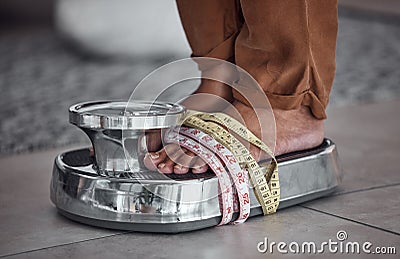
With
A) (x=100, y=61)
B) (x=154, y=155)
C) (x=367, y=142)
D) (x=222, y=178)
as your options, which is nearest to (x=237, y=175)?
(x=222, y=178)

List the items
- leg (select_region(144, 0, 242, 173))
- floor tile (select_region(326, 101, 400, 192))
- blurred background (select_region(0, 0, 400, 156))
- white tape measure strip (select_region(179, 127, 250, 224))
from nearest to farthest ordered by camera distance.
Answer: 1. white tape measure strip (select_region(179, 127, 250, 224))
2. leg (select_region(144, 0, 242, 173))
3. floor tile (select_region(326, 101, 400, 192))
4. blurred background (select_region(0, 0, 400, 156))

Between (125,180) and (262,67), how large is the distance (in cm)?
30

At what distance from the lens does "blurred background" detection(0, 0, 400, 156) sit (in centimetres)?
212

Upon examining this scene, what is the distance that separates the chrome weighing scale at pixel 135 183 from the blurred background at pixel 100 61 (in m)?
0.58

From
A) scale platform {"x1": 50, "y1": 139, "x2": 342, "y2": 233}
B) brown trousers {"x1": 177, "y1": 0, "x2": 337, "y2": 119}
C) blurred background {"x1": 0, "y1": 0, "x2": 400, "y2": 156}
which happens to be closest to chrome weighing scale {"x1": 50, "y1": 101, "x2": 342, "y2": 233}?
scale platform {"x1": 50, "y1": 139, "x2": 342, "y2": 233}

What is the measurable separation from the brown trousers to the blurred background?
620 millimetres

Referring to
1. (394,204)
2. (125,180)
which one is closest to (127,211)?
(125,180)

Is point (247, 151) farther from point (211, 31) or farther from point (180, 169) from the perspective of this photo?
point (211, 31)

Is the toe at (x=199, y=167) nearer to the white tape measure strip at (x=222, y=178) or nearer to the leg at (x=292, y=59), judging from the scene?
the white tape measure strip at (x=222, y=178)

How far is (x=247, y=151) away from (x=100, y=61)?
74.6 inches

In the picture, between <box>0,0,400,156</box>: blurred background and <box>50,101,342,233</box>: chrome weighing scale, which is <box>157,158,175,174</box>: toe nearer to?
<box>50,101,342,233</box>: chrome weighing scale

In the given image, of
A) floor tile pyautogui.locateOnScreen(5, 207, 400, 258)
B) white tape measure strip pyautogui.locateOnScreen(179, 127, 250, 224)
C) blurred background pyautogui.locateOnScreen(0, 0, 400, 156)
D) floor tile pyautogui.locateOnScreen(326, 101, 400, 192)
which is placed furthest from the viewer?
blurred background pyautogui.locateOnScreen(0, 0, 400, 156)

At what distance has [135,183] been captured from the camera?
1180 millimetres

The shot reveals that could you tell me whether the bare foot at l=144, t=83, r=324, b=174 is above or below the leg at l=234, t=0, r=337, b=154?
below
